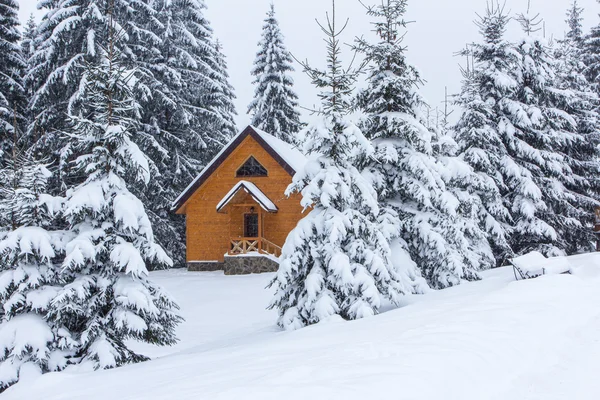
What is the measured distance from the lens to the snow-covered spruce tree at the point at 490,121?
18062 mm

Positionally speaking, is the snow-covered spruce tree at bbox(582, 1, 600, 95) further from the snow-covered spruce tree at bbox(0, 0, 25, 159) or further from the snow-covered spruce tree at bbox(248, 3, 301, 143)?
the snow-covered spruce tree at bbox(0, 0, 25, 159)

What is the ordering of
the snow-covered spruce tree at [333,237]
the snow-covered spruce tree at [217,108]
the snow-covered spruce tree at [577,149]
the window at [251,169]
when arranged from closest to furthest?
the snow-covered spruce tree at [333,237]
the snow-covered spruce tree at [577,149]
the window at [251,169]
the snow-covered spruce tree at [217,108]

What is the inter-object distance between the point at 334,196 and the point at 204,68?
2343 cm

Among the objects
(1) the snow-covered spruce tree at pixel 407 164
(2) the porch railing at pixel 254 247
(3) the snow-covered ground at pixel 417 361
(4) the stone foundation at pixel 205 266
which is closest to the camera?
(3) the snow-covered ground at pixel 417 361

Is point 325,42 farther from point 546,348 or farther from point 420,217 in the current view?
point 546,348

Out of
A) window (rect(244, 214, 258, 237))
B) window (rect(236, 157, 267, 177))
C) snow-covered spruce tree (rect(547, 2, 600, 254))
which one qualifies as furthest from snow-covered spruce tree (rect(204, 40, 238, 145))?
snow-covered spruce tree (rect(547, 2, 600, 254))

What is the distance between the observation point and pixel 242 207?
25.3 metres

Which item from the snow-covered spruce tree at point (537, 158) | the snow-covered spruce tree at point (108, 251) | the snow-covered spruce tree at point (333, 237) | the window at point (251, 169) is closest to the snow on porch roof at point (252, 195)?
the window at point (251, 169)

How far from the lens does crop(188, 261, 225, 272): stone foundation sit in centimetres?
2545

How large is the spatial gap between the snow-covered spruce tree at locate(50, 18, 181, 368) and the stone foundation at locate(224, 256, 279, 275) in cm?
1390

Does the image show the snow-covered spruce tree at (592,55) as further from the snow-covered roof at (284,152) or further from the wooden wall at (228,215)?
the wooden wall at (228,215)

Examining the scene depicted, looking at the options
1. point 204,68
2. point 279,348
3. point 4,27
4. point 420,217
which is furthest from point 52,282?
point 204,68

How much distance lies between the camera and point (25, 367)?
789cm

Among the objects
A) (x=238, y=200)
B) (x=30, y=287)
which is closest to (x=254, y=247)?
(x=238, y=200)
